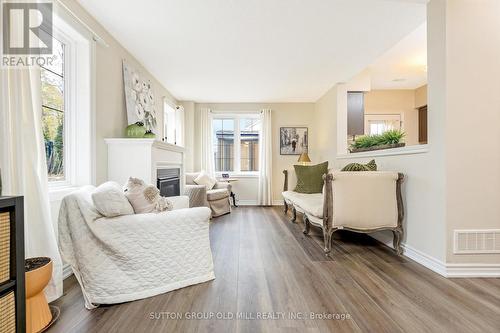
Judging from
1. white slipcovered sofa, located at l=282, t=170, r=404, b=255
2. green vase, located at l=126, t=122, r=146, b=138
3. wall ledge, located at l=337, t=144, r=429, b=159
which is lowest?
white slipcovered sofa, located at l=282, t=170, r=404, b=255

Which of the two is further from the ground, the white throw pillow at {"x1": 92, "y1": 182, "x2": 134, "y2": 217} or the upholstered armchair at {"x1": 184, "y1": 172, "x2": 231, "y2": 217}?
the white throw pillow at {"x1": 92, "y1": 182, "x2": 134, "y2": 217}

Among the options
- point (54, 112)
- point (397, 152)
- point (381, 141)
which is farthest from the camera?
point (381, 141)

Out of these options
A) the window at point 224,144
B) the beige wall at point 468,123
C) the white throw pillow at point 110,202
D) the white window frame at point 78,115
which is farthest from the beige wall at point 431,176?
the window at point 224,144

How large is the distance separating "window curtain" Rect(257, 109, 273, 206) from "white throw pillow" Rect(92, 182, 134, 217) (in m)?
4.09

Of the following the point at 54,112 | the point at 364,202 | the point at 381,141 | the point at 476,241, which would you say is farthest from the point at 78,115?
the point at 476,241

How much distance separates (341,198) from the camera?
8.46 ft

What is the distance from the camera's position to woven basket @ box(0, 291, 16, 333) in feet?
3.75

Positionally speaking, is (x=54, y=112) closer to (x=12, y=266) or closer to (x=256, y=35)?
(x=12, y=266)

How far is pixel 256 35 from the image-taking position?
2.80 meters

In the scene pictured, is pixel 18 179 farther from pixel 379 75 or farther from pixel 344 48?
pixel 379 75

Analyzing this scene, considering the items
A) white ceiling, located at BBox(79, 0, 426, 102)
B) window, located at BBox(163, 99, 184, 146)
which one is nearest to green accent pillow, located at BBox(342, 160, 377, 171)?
white ceiling, located at BBox(79, 0, 426, 102)

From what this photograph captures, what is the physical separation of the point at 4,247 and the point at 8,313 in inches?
12.0

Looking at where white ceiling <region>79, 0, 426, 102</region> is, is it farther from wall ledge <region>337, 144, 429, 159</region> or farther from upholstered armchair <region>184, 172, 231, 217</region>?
upholstered armchair <region>184, 172, 231, 217</region>

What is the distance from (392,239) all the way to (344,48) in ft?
7.70
